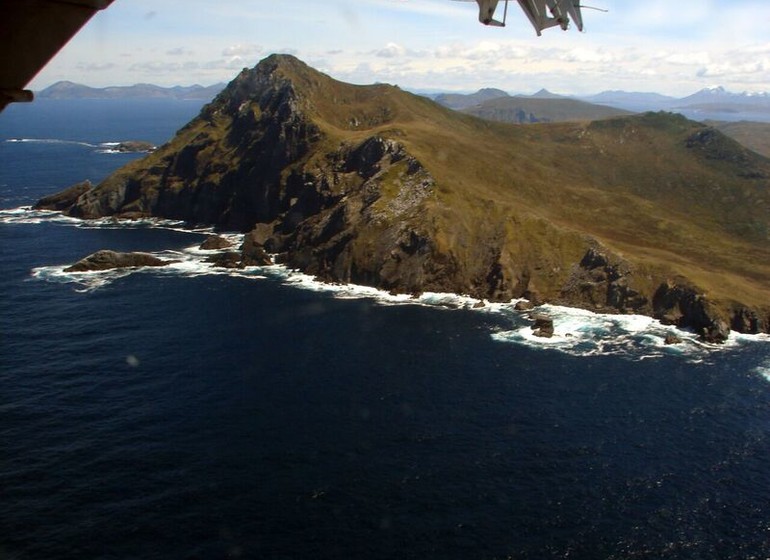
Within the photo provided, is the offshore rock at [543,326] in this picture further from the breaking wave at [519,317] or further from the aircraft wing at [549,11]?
the aircraft wing at [549,11]

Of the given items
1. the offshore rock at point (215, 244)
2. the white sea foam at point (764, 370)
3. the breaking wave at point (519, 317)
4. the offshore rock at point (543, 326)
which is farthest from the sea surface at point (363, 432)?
the offshore rock at point (215, 244)

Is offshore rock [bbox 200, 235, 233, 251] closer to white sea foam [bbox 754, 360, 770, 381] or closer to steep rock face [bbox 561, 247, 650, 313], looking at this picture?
steep rock face [bbox 561, 247, 650, 313]

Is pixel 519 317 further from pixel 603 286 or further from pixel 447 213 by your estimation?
pixel 447 213

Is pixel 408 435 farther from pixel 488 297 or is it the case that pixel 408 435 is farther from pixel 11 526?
pixel 488 297

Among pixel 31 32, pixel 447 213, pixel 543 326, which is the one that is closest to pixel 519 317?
pixel 543 326

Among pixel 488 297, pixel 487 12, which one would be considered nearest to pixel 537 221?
pixel 488 297
